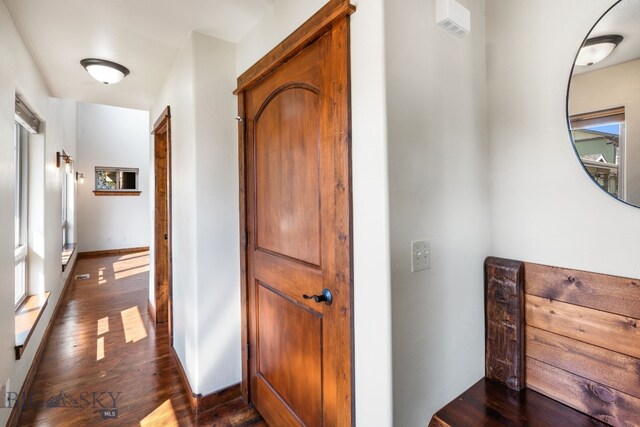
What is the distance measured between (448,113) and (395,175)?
413mm

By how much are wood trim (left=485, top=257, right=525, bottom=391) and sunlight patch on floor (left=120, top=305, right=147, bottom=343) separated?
9.82 feet

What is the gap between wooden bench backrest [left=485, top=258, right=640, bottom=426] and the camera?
3.35ft

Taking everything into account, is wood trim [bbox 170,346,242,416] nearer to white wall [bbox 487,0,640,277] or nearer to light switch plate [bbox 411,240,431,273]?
light switch plate [bbox 411,240,431,273]

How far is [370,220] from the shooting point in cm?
108

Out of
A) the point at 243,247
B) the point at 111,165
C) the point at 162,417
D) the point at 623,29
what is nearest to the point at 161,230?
the point at 243,247

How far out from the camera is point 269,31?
1695mm

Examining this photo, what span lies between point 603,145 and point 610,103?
14 centimetres

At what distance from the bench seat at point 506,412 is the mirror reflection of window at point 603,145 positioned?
788mm

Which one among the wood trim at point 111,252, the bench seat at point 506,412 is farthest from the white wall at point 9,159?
the wood trim at point 111,252

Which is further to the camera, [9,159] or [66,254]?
[66,254]

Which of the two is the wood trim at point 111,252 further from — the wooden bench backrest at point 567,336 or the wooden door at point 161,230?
the wooden bench backrest at point 567,336

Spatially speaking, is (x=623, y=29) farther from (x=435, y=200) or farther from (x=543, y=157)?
(x=435, y=200)

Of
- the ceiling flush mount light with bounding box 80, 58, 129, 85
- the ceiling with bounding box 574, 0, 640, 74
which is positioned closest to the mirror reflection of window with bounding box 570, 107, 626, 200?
the ceiling with bounding box 574, 0, 640, 74

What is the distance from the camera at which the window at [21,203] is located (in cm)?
259
